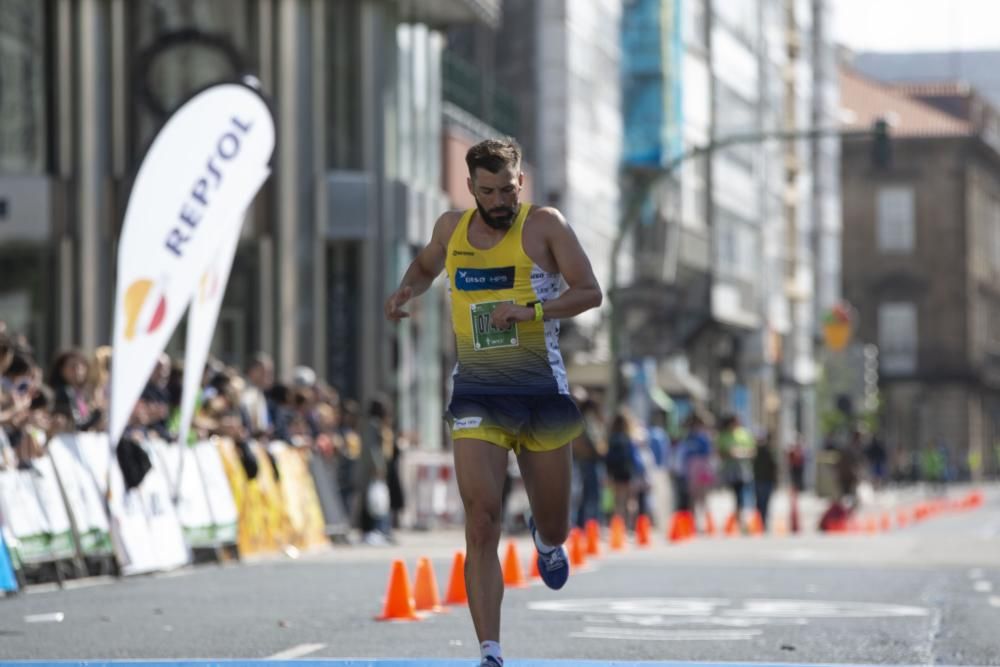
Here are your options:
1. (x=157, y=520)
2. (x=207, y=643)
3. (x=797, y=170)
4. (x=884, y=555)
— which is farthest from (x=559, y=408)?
(x=797, y=170)

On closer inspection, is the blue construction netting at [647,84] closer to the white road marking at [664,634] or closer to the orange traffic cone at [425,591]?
the orange traffic cone at [425,591]

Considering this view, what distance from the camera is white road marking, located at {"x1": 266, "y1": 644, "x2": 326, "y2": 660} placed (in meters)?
9.98

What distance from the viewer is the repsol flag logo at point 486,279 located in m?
8.38

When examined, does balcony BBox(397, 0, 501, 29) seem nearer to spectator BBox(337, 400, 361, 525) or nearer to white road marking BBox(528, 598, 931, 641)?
spectator BBox(337, 400, 361, 525)

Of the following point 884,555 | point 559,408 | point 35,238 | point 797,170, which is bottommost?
point 884,555

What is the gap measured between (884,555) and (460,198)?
1558cm

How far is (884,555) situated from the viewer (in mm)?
23219

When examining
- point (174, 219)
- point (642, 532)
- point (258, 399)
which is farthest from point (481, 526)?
point (642, 532)

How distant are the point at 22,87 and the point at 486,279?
2447 cm

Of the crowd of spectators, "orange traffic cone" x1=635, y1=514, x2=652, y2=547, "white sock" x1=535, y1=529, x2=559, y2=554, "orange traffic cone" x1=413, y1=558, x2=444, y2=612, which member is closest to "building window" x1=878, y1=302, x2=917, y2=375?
the crowd of spectators

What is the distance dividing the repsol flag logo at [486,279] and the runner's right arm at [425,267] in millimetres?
214

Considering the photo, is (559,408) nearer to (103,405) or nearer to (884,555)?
(103,405)

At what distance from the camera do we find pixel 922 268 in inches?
4050

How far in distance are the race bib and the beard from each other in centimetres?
27
